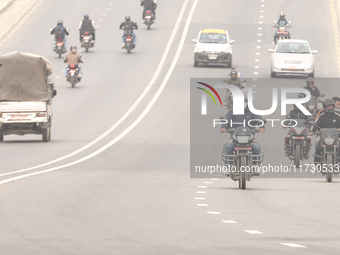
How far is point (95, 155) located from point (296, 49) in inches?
863

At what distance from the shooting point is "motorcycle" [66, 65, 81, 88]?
40.6 m

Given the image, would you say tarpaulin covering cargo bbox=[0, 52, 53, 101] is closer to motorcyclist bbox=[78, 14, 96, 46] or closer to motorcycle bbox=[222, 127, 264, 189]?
motorcycle bbox=[222, 127, 264, 189]

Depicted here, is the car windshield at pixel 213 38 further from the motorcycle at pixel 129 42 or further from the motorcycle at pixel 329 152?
the motorcycle at pixel 329 152

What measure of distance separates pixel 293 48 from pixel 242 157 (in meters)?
27.7

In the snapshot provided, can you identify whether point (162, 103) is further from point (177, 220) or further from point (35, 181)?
point (177, 220)

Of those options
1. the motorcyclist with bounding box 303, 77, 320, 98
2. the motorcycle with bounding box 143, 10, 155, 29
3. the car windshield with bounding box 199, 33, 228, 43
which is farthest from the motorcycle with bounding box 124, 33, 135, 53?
the motorcyclist with bounding box 303, 77, 320, 98

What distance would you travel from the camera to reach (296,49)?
1703 inches

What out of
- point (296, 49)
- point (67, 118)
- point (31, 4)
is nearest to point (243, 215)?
point (67, 118)

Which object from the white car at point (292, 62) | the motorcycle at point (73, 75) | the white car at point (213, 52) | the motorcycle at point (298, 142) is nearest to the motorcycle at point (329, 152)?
the motorcycle at point (298, 142)

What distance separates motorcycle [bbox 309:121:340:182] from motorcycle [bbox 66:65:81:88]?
24.1m

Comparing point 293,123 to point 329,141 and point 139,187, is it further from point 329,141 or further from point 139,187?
point 139,187

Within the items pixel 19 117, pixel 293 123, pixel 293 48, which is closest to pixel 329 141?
pixel 293 123

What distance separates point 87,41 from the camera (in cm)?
4981

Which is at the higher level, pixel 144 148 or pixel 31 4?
pixel 31 4
